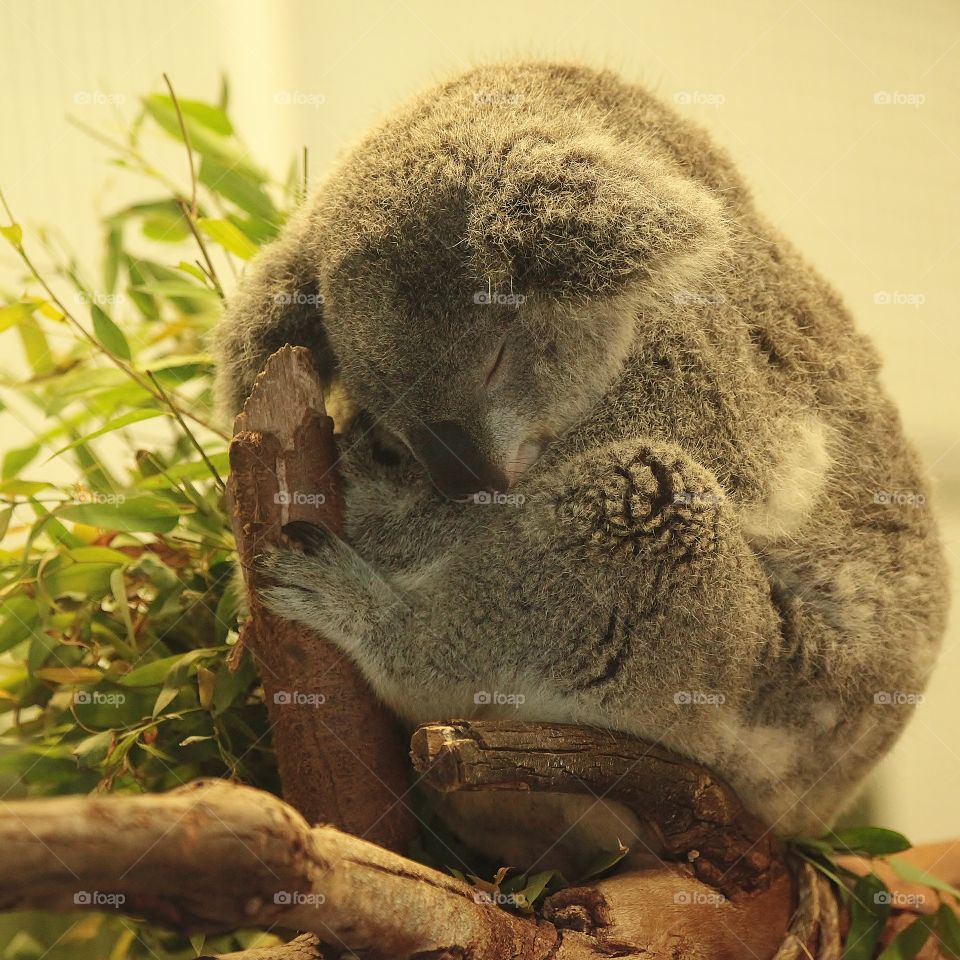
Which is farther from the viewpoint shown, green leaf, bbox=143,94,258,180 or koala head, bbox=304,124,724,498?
green leaf, bbox=143,94,258,180

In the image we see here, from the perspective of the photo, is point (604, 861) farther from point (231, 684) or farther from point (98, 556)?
point (98, 556)

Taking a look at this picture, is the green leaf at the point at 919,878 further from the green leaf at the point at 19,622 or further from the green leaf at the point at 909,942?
the green leaf at the point at 19,622

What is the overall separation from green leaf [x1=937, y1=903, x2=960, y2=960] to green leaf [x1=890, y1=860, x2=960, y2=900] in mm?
47

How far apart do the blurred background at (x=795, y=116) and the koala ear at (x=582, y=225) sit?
1.80 m

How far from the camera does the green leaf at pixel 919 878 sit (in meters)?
2.49

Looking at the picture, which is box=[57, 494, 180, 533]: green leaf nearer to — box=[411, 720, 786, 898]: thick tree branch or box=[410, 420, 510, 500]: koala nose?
box=[410, 420, 510, 500]: koala nose

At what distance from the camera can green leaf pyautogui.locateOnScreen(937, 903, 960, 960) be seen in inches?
96.5

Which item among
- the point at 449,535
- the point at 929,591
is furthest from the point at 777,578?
the point at 449,535

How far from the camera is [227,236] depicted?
2.81 m

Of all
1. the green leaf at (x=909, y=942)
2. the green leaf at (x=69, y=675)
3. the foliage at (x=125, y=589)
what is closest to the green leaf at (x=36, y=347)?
the foliage at (x=125, y=589)

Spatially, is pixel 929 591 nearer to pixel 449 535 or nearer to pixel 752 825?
pixel 752 825

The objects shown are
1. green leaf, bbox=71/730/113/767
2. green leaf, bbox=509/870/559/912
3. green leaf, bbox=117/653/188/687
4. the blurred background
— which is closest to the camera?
green leaf, bbox=509/870/559/912

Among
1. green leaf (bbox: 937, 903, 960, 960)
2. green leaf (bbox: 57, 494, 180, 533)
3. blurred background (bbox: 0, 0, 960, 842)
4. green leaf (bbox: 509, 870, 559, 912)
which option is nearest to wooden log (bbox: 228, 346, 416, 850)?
green leaf (bbox: 509, 870, 559, 912)

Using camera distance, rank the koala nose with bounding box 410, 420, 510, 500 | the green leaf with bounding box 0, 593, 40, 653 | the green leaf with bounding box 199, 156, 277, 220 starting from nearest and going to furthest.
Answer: the koala nose with bounding box 410, 420, 510, 500
the green leaf with bounding box 0, 593, 40, 653
the green leaf with bounding box 199, 156, 277, 220
